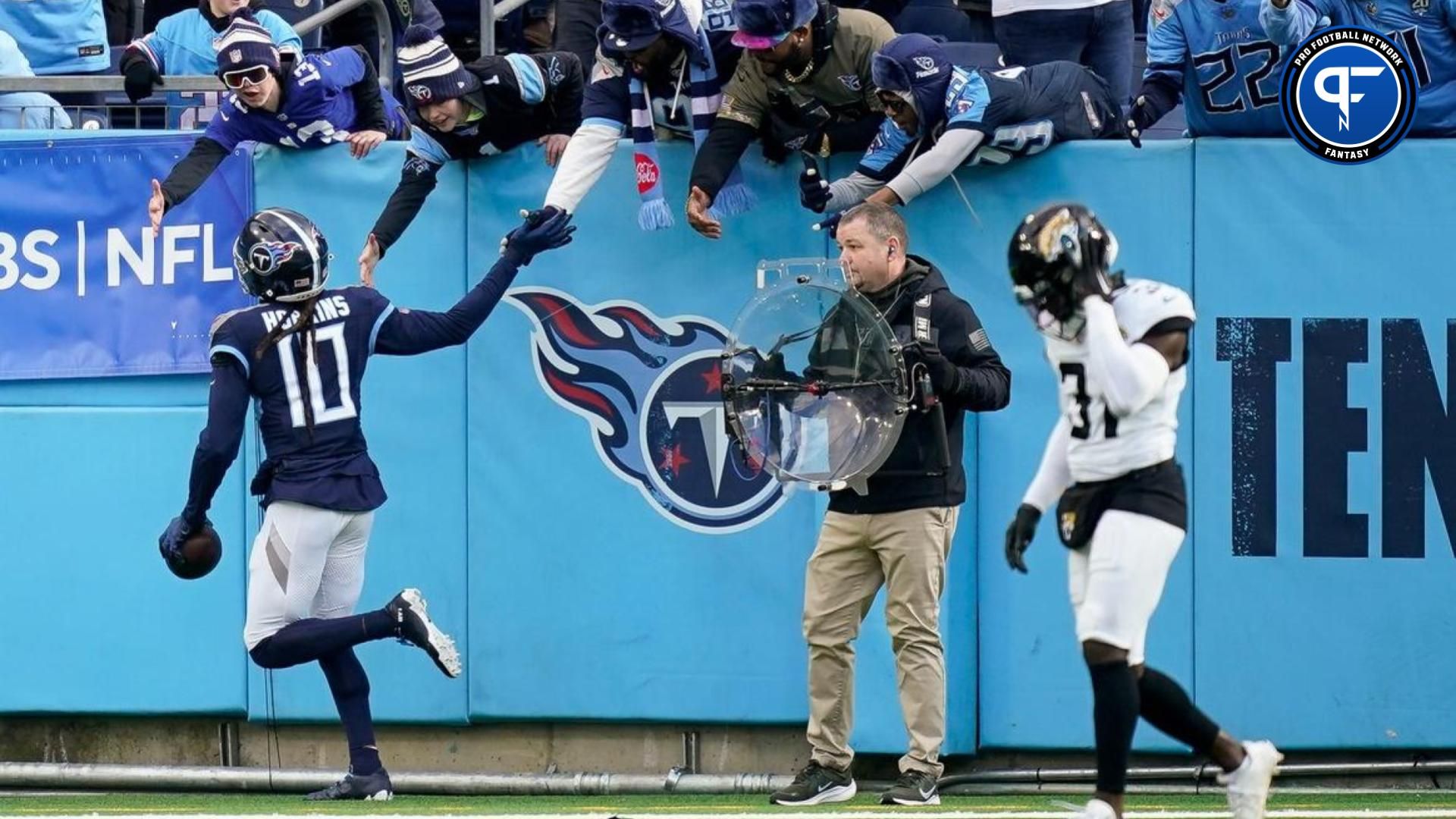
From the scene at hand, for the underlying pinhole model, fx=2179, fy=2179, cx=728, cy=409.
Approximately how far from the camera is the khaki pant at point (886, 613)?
6777mm

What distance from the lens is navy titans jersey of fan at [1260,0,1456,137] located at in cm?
736

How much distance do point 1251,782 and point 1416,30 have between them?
120 inches

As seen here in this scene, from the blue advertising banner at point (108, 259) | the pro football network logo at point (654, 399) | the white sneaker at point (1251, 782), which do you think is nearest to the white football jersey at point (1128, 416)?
the white sneaker at point (1251, 782)

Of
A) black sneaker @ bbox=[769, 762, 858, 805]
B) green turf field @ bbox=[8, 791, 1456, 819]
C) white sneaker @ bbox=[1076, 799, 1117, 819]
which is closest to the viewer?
white sneaker @ bbox=[1076, 799, 1117, 819]

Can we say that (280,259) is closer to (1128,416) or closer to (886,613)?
(886,613)

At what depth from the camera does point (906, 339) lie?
22.1ft

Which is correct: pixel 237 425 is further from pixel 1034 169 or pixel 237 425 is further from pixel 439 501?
pixel 1034 169

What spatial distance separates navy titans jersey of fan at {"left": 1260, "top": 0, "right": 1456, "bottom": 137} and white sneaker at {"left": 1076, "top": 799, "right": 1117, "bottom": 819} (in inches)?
121

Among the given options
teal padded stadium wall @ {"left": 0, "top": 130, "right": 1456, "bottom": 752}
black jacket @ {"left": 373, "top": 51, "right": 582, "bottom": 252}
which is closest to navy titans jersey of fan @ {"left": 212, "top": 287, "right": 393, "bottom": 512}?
black jacket @ {"left": 373, "top": 51, "right": 582, "bottom": 252}

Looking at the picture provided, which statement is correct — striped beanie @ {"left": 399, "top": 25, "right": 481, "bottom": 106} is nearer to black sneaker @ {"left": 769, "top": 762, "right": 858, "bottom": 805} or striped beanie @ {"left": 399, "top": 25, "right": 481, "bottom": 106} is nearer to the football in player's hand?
the football in player's hand

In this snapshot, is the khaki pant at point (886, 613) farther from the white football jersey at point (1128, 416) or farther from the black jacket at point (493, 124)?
the black jacket at point (493, 124)

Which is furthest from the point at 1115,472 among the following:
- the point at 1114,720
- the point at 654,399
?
the point at 654,399

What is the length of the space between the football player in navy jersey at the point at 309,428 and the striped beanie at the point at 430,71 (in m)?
0.72

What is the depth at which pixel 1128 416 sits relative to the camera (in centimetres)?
552
